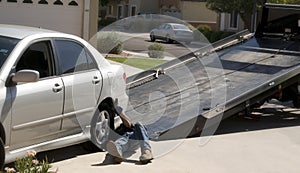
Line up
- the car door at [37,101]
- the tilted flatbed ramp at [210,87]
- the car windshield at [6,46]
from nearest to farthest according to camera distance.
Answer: the car door at [37,101], the car windshield at [6,46], the tilted flatbed ramp at [210,87]

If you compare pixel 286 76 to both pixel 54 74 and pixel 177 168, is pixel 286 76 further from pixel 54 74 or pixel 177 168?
pixel 54 74

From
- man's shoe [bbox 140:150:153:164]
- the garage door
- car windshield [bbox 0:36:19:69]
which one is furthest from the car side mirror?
the garage door

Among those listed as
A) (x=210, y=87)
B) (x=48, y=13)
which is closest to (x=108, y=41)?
(x=48, y=13)

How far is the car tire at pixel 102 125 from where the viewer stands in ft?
25.0

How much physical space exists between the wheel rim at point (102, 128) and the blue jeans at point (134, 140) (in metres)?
0.27

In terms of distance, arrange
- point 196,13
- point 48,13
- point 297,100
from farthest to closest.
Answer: point 196,13, point 48,13, point 297,100

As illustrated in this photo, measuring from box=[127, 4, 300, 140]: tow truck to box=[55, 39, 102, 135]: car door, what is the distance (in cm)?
122

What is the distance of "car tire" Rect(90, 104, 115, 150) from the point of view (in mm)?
7629

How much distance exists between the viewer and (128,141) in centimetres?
770

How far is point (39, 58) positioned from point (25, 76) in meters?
0.74

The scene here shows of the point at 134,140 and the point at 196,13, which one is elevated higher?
the point at 134,140

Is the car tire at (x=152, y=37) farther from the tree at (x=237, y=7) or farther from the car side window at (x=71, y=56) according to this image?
the car side window at (x=71, y=56)

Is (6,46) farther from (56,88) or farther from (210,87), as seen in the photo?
(210,87)

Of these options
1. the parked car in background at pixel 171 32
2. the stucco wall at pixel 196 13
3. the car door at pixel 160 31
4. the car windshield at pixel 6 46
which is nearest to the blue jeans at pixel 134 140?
the car windshield at pixel 6 46
